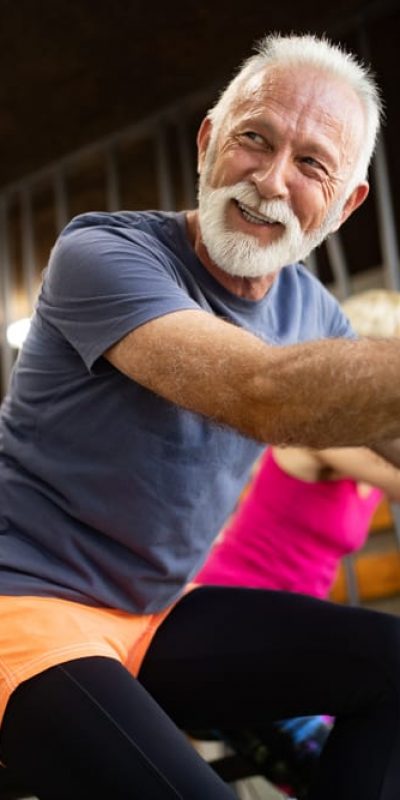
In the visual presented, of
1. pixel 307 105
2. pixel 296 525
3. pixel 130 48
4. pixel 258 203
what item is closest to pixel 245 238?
pixel 258 203

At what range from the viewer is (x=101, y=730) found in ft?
3.18

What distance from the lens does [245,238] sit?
46.4 inches

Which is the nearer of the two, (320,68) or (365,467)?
(320,68)

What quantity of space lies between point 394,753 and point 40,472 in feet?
1.67

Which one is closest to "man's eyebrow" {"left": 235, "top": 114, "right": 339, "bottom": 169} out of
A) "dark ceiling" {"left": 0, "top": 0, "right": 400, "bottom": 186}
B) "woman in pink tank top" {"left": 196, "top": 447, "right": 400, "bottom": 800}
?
"woman in pink tank top" {"left": 196, "top": 447, "right": 400, "bottom": 800}

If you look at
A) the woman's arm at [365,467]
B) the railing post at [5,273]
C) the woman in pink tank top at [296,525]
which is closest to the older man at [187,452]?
the woman's arm at [365,467]

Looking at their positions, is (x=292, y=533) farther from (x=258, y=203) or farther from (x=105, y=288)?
(x=105, y=288)

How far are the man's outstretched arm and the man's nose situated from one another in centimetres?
29

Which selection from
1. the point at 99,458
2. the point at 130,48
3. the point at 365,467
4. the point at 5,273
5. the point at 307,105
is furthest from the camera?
the point at 5,273

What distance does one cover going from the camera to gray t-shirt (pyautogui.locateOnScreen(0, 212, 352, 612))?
1.08 metres

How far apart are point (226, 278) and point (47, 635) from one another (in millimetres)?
475

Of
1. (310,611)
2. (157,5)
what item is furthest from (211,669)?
(157,5)

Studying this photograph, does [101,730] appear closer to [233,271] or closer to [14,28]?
[233,271]

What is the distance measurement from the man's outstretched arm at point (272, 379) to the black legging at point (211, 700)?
320 mm
